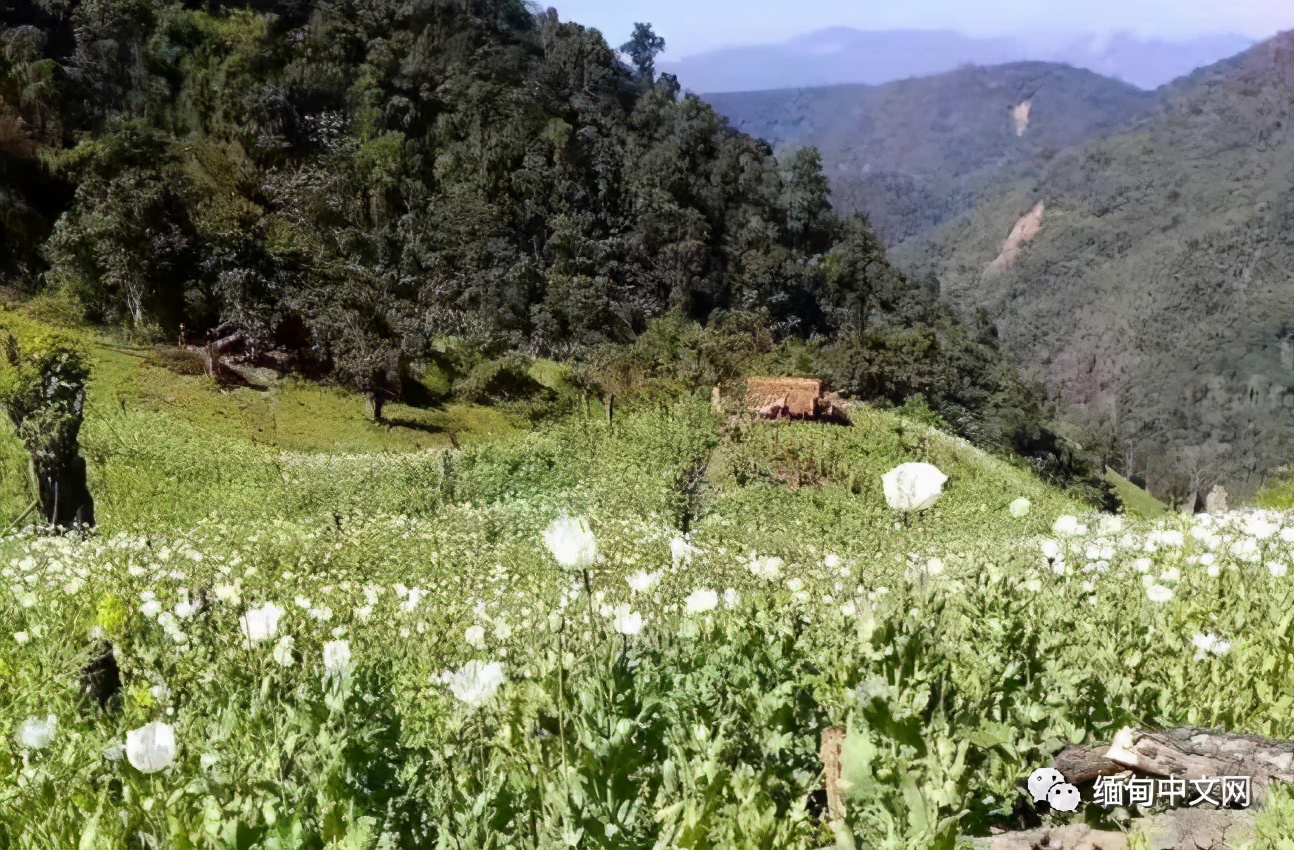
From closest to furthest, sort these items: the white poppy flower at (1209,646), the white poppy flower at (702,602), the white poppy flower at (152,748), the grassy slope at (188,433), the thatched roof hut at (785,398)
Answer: the white poppy flower at (152,748) < the white poppy flower at (702,602) < the white poppy flower at (1209,646) < the grassy slope at (188,433) < the thatched roof hut at (785,398)

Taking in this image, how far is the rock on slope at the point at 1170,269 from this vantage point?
5247 centimetres

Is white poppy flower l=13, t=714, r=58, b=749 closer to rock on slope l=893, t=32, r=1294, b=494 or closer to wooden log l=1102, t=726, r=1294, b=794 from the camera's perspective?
wooden log l=1102, t=726, r=1294, b=794

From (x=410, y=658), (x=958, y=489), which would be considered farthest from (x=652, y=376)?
(x=410, y=658)

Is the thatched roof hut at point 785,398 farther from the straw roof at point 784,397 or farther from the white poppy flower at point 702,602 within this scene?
the white poppy flower at point 702,602

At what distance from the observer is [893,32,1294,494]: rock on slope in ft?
172

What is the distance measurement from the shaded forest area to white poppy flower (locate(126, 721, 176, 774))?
680 cm

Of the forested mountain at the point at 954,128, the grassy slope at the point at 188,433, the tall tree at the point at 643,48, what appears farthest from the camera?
the forested mountain at the point at 954,128

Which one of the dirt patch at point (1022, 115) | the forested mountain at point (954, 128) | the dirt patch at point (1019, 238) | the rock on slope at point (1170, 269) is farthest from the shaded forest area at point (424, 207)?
the dirt patch at point (1022, 115)

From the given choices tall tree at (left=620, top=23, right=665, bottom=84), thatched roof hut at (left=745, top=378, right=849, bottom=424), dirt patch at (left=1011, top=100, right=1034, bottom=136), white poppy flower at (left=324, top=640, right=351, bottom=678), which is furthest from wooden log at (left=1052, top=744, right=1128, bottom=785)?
dirt patch at (left=1011, top=100, right=1034, bottom=136)

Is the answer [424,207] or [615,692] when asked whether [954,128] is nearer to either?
[424,207]

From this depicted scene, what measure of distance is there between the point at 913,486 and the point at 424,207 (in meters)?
13.4

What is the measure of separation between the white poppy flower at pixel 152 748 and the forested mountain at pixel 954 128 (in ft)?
222

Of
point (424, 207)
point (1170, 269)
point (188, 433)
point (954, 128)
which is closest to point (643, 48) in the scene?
point (424, 207)

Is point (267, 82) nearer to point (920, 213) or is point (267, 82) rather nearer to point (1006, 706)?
point (1006, 706)
